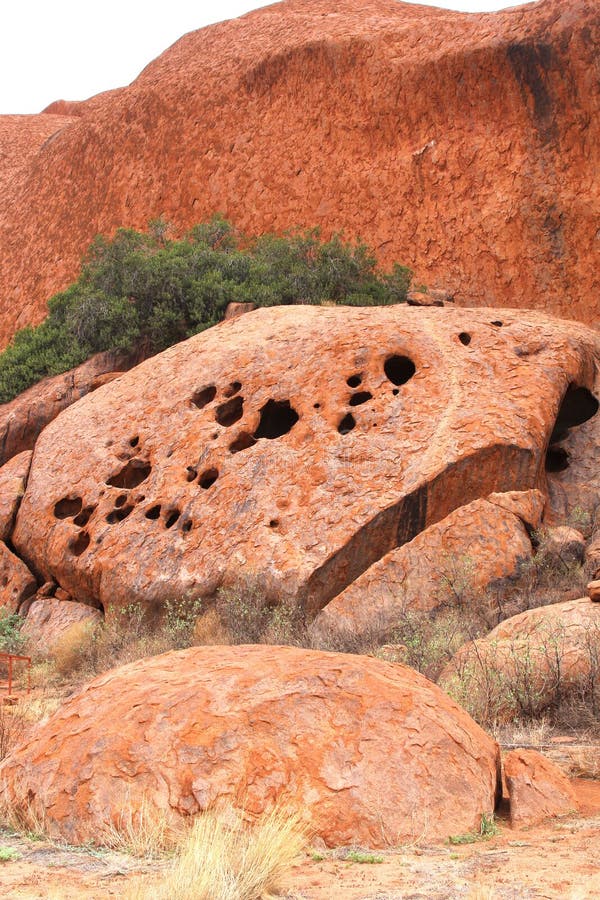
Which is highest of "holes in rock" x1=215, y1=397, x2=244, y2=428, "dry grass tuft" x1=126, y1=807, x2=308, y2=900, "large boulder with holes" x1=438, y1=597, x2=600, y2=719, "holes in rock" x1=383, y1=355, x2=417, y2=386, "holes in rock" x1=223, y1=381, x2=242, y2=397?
"dry grass tuft" x1=126, y1=807, x2=308, y2=900

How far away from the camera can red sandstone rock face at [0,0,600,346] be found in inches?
754

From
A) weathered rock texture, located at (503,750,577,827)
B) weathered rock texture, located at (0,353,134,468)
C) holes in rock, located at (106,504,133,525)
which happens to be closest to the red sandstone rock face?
weathered rock texture, located at (0,353,134,468)

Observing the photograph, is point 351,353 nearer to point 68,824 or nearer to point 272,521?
point 272,521

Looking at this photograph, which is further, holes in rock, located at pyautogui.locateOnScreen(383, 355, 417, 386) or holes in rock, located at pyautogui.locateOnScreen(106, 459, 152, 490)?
holes in rock, located at pyautogui.locateOnScreen(106, 459, 152, 490)

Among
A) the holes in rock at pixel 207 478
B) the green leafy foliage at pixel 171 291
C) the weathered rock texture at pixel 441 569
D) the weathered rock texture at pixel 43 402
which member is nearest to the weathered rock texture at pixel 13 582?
the holes in rock at pixel 207 478

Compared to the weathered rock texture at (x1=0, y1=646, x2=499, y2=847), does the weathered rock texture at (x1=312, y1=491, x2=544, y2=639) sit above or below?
below

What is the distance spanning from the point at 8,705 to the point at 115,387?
6.49 metres

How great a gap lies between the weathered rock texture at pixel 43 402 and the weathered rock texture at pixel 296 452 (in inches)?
96.2

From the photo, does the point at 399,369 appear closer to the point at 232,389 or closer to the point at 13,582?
the point at 232,389

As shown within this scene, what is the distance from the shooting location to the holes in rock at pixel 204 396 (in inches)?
476

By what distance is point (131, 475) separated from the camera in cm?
1188

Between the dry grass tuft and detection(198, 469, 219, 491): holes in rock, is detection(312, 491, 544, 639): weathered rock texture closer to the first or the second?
detection(198, 469, 219, 491): holes in rock

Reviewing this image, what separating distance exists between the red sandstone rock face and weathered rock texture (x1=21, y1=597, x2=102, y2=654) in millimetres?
11374

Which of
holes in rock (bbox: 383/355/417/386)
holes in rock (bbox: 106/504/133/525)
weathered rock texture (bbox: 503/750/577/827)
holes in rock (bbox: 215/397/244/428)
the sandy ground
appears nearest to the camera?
the sandy ground
